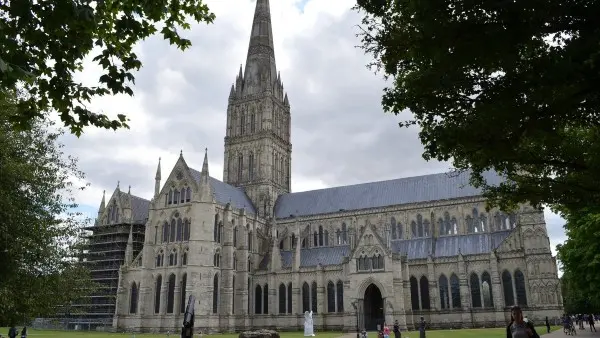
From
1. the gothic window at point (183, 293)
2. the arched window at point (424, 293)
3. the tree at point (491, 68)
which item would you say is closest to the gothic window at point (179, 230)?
the gothic window at point (183, 293)

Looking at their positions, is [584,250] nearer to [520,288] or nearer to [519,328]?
[520,288]

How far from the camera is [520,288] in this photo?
156 feet

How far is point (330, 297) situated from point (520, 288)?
19117 mm

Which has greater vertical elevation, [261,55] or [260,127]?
[261,55]

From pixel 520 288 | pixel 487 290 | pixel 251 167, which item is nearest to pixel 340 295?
pixel 487 290

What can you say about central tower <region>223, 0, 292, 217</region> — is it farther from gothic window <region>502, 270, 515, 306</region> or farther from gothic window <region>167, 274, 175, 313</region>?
gothic window <region>502, 270, 515, 306</region>

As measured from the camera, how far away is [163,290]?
5497 centimetres

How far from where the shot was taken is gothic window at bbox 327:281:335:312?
53.9m

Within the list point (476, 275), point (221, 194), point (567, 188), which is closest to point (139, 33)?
point (567, 188)

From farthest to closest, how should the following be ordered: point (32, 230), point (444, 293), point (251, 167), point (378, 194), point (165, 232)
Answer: point (251, 167)
point (378, 194)
point (165, 232)
point (444, 293)
point (32, 230)

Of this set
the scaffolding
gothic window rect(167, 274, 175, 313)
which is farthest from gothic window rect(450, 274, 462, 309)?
the scaffolding

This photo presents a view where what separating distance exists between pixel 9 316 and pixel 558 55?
63.2 ft

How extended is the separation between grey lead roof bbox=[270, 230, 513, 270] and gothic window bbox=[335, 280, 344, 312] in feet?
10.0

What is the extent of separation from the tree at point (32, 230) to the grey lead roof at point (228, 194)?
122 feet
